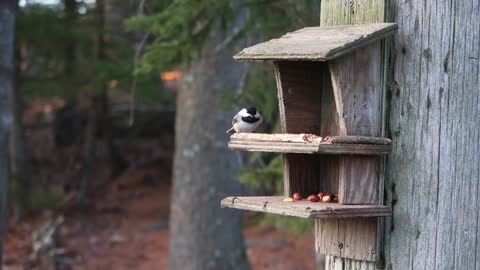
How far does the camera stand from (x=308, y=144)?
10.8ft

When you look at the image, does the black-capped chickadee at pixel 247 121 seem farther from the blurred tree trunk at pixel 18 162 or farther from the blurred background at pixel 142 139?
→ the blurred tree trunk at pixel 18 162

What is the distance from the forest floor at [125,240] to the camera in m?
11.8

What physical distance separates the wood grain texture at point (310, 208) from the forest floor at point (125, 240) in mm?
6728

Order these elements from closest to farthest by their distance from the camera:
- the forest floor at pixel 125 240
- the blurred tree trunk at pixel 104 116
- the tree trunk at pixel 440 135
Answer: the tree trunk at pixel 440 135 → the forest floor at pixel 125 240 → the blurred tree trunk at pixel 104 116

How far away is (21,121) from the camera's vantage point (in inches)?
546

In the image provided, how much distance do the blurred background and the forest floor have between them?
1.3 inches

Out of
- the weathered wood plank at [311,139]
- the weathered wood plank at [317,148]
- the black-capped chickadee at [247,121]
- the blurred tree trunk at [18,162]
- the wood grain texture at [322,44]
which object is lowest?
the blurred tree trunk at [18,162]

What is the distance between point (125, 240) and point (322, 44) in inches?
392

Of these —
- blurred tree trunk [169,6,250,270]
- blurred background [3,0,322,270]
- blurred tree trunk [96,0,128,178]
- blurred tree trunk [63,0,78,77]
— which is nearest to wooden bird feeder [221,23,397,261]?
blurred background [3,0,322,270]

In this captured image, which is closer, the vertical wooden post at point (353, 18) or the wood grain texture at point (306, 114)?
the vertical wooden post at point (353, 18)

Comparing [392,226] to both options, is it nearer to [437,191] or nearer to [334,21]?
[437,191]

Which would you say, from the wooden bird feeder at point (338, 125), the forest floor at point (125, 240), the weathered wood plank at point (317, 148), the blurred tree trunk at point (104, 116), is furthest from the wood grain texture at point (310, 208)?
the blurred tree trunk at point (104, 116)

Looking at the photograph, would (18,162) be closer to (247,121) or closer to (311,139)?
(247,121)

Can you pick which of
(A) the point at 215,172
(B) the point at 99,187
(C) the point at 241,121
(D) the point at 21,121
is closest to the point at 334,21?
(C) the point at 241,121
